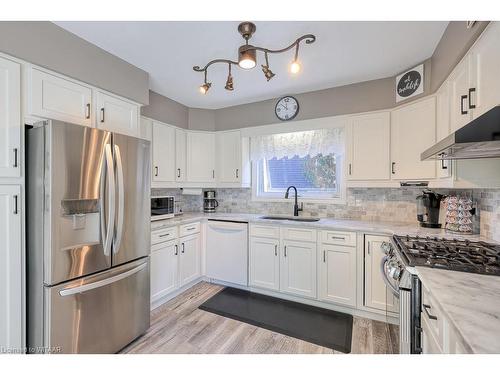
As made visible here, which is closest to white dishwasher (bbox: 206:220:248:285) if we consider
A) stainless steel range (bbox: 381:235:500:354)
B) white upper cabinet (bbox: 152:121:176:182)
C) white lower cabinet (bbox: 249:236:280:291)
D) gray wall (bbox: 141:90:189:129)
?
white lower cabinet (bbox: 249:236:280:291)

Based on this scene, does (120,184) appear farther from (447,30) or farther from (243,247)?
(447,30)

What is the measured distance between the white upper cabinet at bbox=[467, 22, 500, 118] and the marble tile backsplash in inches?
32.2

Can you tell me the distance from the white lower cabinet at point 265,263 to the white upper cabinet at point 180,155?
1.27 m

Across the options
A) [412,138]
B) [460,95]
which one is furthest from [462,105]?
[412,138]

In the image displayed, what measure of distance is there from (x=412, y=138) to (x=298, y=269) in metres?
1.73

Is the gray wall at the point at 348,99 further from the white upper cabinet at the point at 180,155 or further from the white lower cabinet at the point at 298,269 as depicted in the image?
the white lower cabinet at the point at 298,269

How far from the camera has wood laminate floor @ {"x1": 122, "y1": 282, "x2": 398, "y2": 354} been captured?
1.84 meters

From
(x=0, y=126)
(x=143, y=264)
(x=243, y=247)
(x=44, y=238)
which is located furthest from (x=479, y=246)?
(x=0, y=126)

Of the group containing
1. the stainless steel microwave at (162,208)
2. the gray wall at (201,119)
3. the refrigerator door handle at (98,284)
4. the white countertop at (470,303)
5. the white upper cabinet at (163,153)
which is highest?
the gray wall at (201,119)

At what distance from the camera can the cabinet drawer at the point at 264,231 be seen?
269 centimetres

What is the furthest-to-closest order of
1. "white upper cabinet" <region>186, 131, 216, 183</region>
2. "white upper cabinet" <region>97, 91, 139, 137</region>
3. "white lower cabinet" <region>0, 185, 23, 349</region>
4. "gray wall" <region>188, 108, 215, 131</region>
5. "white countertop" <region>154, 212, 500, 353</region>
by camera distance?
"gray wall" <region>188, 108, 215, 131</region>
"white upper cabinet" <region>186, 131, 216, 183</region>
"white upper cabinet" <region>97, 91, 139, 137</region>
"white lower cabinet" <region>0, 185, 23, 349</region>
"white countertop" <region>154, 212, 500, 353</region>

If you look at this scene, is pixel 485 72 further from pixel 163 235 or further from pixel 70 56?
pixel 163 235

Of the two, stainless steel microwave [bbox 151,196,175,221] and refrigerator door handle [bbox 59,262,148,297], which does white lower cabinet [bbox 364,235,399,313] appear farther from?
stainless steel microwave [bbox 151,196,175,221]

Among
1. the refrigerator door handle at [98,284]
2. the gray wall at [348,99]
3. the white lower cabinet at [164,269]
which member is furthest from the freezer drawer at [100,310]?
the gray wall at [348,99]
